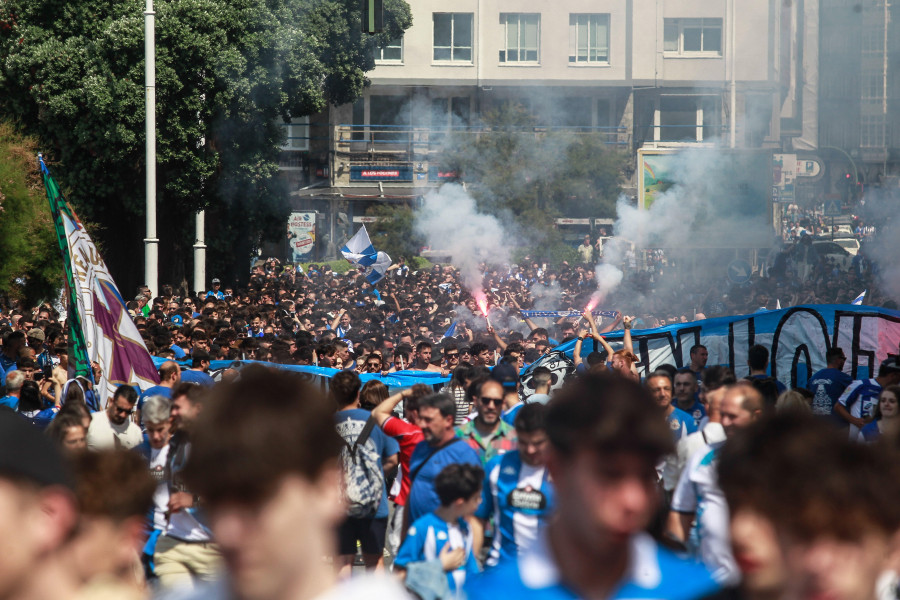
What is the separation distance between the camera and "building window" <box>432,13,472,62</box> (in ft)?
124

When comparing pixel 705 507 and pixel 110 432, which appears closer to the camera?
pixel 705 507

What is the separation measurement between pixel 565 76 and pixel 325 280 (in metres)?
16.5

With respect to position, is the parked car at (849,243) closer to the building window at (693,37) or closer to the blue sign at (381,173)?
the building window at (693,37)

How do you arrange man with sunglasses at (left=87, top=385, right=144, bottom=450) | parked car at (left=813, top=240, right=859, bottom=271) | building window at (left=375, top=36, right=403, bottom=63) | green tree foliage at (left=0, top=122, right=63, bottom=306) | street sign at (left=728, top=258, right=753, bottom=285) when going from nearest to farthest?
man with sunglasses at (left=87, top=385, right=144, bottom=450)
green tree foliage at (left=0, top=122, right=63, bottom=306)
street sign at (left=728, top=258, right=753, bottom=285)
parked car at (left=813, top=240, right=859, bottom=271)
building window at (left=375, top=36, right=403, bottom=63)

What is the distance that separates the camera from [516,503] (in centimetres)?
456

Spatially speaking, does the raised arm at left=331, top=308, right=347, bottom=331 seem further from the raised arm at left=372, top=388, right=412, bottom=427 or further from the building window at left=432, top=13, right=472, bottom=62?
the building window at left=432, top=13, right=472, bottom=62

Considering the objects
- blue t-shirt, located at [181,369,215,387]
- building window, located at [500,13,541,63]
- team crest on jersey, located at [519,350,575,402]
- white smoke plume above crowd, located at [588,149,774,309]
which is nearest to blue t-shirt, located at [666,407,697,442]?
blue t-shirt, located at [181,369,215,387]

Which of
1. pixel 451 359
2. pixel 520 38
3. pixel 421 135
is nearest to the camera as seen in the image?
pixel 451 359

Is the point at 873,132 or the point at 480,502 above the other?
the point at 873,132

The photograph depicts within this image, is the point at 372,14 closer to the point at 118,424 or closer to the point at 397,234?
the point at 118,424

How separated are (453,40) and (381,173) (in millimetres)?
5324

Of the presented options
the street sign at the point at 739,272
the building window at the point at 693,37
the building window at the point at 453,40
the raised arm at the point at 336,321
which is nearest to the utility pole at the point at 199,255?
the raised arm at the point at 336,321

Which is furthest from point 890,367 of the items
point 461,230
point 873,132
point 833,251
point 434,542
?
point 873,132

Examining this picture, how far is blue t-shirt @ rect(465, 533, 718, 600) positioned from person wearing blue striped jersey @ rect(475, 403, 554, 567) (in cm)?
230
